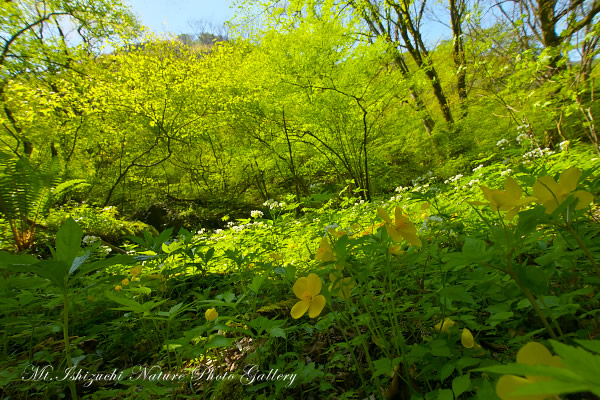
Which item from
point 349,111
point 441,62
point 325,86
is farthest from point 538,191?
point 441,62

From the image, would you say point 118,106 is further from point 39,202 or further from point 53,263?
point 53,263

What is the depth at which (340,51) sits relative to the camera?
487 centimetres

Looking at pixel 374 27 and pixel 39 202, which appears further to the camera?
pixel 374 27

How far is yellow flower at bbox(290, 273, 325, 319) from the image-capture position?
0.65 m

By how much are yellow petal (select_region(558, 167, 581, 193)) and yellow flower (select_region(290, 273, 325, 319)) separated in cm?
52

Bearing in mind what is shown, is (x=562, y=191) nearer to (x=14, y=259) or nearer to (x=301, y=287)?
(x=301, y=287)

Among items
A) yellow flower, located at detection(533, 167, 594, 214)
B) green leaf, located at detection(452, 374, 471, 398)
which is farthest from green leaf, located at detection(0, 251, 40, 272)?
yellow flower, located at detection(533, 167, 594, 214)

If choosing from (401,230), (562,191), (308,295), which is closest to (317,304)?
(308,295)

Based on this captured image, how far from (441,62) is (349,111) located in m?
4.56

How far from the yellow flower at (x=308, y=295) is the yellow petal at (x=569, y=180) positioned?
1.70ft

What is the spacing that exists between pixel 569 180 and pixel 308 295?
57cm

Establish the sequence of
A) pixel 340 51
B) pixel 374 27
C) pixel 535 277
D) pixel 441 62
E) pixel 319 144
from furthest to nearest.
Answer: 1. pixel 374 27
2. pixel 441 62
3. pixel 319 144
4. pixel 340 51
5. pixel 535 277

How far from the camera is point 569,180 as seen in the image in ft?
1.72

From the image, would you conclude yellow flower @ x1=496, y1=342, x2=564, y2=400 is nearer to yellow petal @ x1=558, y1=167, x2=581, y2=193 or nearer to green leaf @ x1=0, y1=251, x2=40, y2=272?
yellow petal @ x1=558, y1=167, x2=581, y2=193
